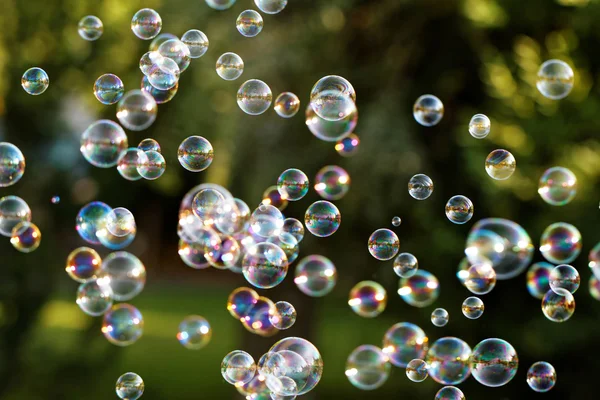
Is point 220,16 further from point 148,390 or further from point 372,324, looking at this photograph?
point 372,324

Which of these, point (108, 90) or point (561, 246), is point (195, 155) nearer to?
point (108, 90)

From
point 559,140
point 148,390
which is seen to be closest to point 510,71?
point 559,140

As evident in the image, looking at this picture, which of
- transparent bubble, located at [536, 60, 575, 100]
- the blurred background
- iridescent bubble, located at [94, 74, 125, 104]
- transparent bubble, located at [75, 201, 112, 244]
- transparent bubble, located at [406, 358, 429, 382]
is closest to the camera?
transparent bubble, located at [406, 358, 429, 382]

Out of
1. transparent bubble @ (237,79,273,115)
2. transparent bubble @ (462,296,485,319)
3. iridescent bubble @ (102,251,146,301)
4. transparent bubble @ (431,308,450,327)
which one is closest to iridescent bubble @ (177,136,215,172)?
transparent bubble @ (237,79,273,115)

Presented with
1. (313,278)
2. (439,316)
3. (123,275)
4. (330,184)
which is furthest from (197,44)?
(439,316)

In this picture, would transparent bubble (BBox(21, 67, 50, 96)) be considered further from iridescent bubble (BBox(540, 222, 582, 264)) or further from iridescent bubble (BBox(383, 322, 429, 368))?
iridescent bubble (BBox(540, 222, 582, 264))

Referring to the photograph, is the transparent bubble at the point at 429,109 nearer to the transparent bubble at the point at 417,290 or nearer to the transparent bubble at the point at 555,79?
the transparent bubble at the point at 555,79
